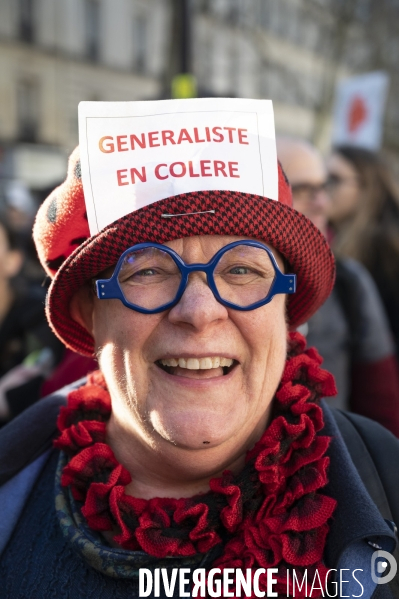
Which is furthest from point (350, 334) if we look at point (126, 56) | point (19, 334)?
point (126, 56)

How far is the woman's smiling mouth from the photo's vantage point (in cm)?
177

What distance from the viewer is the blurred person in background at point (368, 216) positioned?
14.0 ft

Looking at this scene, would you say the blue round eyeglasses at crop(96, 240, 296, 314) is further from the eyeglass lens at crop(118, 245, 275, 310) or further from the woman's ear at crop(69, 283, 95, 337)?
the woman's ear at crop(69, 283, 95, 337)

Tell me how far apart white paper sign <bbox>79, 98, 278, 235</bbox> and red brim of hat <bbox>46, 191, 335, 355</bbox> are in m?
0.07

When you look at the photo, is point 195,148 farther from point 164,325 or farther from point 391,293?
point 391,293

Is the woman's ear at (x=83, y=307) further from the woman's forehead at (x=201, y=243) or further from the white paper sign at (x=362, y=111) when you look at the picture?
the white paper sign at (x=362, y=111)

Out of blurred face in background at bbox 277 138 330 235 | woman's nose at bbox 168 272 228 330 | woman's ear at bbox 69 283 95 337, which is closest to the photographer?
woman's nose at bbox 168 272 228 330

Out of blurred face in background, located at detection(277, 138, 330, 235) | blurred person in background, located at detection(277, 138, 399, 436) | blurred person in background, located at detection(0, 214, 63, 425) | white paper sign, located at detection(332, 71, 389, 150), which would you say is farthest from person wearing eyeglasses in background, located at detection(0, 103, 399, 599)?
white paper sign, located at detection(332, 71, 389, 150)

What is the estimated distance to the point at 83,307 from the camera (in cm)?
205

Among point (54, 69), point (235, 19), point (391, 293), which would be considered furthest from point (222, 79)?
point (391, 293)

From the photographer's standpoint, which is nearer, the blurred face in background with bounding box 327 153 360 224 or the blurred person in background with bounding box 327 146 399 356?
the blurred person in background with bounding box 327 146 399 356

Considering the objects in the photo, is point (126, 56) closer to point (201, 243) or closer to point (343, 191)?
point (343, 191)

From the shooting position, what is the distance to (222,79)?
26750 millimetres

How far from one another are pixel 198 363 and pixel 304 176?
2021 mm
